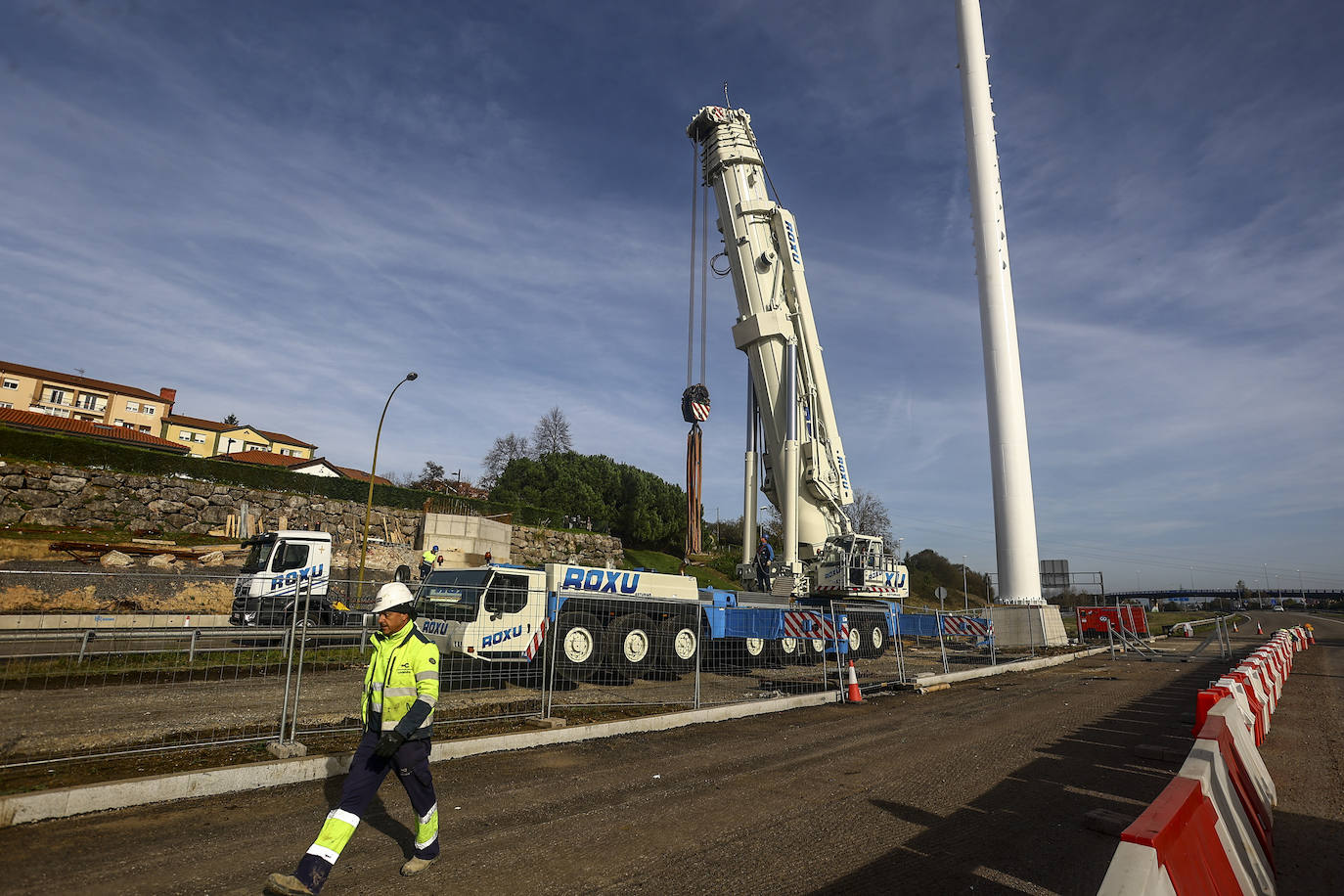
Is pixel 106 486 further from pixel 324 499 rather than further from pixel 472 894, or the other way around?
pixel 472 894

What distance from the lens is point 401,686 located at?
13.3ft

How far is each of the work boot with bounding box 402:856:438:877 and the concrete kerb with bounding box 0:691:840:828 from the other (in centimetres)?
231

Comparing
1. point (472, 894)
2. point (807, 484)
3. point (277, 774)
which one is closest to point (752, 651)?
point (807, 484)

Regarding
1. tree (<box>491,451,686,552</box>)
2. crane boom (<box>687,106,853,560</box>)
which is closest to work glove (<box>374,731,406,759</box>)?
crane boom (<box>687,106,853,560</box>)

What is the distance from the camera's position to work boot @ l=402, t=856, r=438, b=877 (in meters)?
3.93

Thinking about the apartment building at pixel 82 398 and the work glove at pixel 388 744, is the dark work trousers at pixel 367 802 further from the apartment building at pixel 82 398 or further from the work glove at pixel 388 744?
the apartment building at pixel 82 398

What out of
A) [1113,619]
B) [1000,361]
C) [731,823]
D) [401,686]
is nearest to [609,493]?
[1000,361]

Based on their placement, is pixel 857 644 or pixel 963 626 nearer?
pixel 963 626

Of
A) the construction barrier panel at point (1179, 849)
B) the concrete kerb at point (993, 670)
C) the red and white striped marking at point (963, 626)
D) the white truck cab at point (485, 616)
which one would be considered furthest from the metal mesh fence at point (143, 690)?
the red and white striped marking at point (963, 626)

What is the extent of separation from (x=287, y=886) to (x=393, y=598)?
154 cm

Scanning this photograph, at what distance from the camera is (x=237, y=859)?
4117 mm

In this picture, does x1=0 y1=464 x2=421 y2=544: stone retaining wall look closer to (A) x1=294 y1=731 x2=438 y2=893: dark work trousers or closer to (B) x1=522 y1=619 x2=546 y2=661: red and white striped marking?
(B) x1=522 y1=619 x2=546 y2=661: red and white striped marking

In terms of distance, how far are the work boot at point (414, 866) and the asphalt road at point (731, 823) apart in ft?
0.19

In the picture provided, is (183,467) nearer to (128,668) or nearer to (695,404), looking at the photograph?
(695,404)
